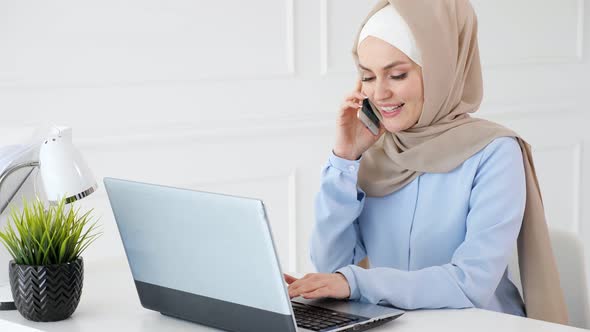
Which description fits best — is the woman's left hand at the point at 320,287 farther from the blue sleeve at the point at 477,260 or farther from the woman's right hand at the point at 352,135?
the woman's right hand at the point at 352,135

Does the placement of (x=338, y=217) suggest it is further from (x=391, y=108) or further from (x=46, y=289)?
(x=46, y=289)

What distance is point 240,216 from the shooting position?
148 cm

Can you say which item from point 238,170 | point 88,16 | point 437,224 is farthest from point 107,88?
point 437,224

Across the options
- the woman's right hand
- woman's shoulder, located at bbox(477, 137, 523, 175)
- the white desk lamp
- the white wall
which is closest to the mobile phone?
the woman's right hand

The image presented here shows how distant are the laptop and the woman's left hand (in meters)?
0.02

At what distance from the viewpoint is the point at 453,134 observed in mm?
2117

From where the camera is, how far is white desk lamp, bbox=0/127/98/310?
1743mm

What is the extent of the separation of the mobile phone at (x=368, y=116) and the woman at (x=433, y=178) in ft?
0.05

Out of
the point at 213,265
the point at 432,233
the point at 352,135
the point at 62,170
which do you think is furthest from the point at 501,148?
the point at 62,170

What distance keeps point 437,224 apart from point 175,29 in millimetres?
1731

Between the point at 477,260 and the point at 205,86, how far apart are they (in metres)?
1.90

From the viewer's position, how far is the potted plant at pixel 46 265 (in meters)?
1.67

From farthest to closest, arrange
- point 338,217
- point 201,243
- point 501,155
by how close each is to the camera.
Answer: point 338,217
point 501,155
point 201,243

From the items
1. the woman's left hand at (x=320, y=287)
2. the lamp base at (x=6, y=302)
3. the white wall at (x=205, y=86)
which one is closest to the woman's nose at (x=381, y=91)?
the woman's left hand at (x=320, y=287)
